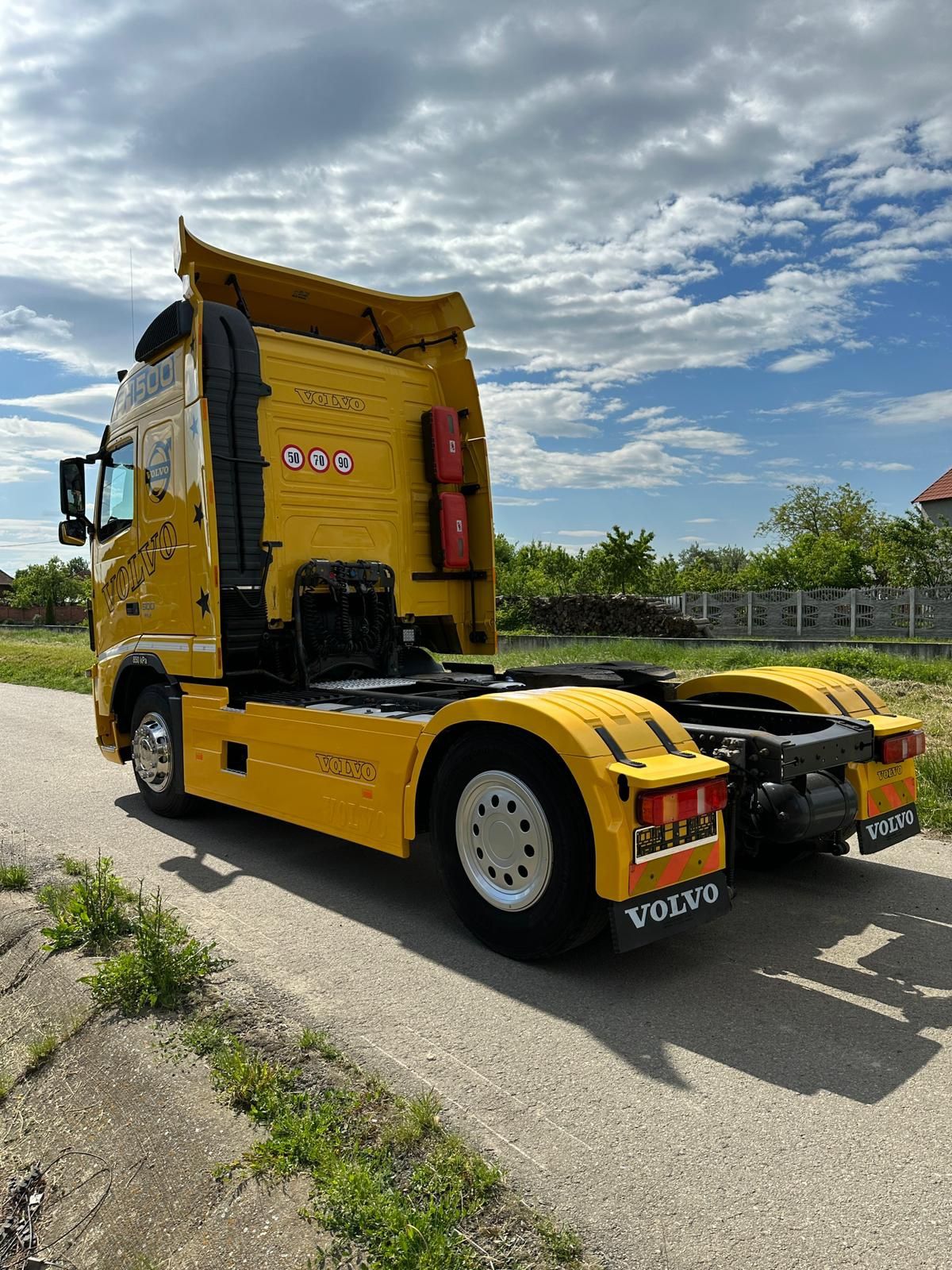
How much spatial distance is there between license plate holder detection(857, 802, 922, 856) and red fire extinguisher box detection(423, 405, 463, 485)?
12.7 feet

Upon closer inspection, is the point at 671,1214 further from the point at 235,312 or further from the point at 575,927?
the point at 235,312

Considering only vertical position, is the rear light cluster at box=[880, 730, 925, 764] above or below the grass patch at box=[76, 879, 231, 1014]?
above

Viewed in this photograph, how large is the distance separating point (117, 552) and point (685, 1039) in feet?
18.3

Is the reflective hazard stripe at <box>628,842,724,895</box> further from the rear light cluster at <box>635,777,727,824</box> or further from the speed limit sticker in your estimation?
the speed limit sticker

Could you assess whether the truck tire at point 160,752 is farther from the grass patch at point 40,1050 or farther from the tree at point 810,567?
the tree at point 810,567

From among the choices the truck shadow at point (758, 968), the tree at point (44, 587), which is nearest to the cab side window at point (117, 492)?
the truck shadow at point (758, 968)

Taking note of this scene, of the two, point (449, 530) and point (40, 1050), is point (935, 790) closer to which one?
point (449, 530)

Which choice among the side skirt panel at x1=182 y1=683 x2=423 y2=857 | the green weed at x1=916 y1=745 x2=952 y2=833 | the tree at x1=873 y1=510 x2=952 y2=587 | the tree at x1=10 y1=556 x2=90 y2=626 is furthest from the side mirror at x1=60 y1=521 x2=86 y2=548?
the tree at x1=10 y1=556 x2=90 y2=626

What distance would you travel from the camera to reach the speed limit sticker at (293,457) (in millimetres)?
6254

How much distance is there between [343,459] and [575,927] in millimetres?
4001

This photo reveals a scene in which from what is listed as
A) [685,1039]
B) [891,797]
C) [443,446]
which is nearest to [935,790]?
[891,797]

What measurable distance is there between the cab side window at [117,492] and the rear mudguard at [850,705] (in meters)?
4.32

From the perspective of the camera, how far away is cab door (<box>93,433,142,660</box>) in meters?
6.80

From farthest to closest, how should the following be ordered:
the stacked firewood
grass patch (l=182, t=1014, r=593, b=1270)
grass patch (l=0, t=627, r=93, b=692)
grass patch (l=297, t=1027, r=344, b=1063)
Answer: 1. the stacked firewood
2. grass patch (l=0, t=627, r=93, b=692)
3. grass patch (l=297, t=1027, r=344, b=1063)
4. grass patch (l=182, t=1014, r=593, b=1270)
